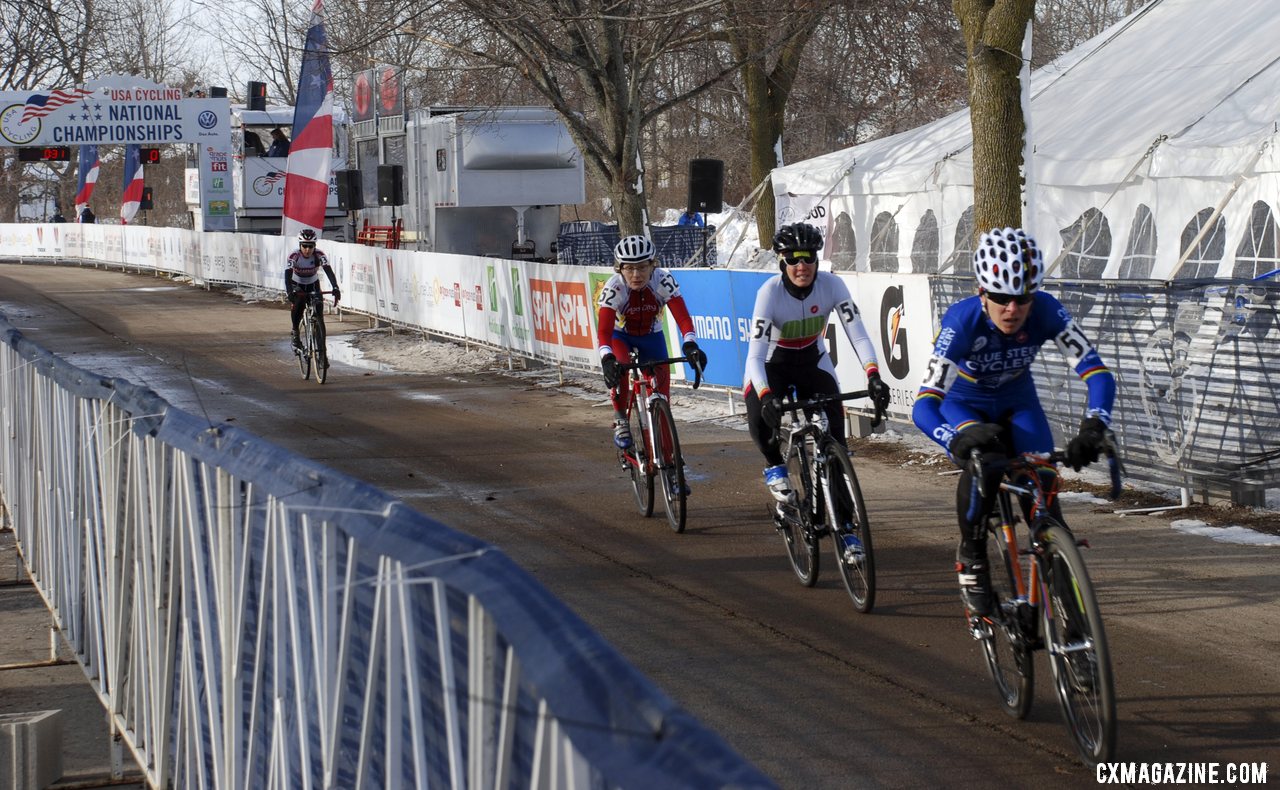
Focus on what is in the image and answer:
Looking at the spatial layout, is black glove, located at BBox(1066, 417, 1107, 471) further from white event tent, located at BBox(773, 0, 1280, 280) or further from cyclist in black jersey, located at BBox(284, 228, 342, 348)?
cyclist in black jersey, located at BBox(284, 228, 342, 348)

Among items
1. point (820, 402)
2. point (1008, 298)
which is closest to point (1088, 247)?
point (820, 402)

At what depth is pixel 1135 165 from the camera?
19438 millimetres

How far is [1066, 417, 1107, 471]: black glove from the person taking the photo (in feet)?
17.1

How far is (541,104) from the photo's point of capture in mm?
32656

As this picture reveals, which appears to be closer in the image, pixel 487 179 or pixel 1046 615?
pixel 1046 615

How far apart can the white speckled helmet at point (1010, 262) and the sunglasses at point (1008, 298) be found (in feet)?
0.09

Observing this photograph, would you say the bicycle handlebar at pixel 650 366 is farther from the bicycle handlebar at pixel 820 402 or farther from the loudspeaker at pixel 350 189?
the loudspeaker at pixel 350 189

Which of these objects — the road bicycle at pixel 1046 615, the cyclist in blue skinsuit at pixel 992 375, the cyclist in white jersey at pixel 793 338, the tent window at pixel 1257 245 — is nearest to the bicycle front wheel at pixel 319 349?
the tent window at pixel 1257 245

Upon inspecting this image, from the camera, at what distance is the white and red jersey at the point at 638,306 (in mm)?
10219

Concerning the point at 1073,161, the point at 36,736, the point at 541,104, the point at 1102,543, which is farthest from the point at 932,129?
the point at 36,736

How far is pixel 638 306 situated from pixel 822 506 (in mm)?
2964

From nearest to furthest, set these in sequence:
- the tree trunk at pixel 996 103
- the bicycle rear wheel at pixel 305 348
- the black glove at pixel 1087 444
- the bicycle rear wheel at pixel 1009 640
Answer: the black glove at pixel 1087 444, the bicycle rear wheel at pixel 1009 640, the tree trunk at pixel 996 103, the bicycle rear wheel at pixel 305 348

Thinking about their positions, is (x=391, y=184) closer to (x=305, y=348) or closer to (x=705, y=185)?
(x=705, y=185)

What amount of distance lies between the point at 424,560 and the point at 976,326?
3.60m
